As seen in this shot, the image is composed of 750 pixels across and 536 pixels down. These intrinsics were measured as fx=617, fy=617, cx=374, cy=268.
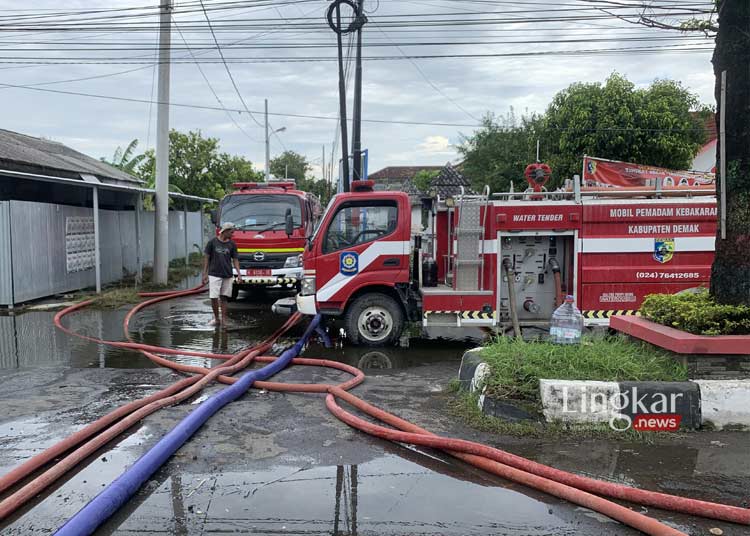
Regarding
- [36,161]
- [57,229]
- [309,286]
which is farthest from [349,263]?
[36,161]

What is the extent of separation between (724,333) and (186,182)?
3195cm

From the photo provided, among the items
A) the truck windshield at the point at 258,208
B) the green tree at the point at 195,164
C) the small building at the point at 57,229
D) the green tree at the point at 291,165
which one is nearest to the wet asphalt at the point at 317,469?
the small building at the point at 57,229

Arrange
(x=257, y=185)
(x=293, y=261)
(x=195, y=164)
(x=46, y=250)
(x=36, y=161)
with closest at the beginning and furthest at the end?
1. (x=293, y=261)
2. (x=46, y=250)
3. (x=257, y=185)
4. (x=36, y=161)
5. (x=195, y=164)

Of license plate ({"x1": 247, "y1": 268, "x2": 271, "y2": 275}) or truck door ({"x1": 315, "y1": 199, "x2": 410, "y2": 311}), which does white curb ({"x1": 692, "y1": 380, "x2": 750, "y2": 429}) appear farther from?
license plate ({"x1": 247, "y1": 268, "x2": 271, "y2": 275})

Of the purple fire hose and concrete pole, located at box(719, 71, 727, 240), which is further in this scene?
concrete pole, located at box(719, 71, 727, 240)

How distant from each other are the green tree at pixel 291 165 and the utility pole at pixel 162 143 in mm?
52784

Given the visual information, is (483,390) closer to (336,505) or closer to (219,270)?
(336,505)

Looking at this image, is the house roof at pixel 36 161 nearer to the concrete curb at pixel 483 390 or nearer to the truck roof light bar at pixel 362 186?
the truck roof light bar at pixel 362 186

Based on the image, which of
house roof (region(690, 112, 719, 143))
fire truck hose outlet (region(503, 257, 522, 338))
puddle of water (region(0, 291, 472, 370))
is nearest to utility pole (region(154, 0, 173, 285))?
puddle of water (region(0, 291, 472, 370))

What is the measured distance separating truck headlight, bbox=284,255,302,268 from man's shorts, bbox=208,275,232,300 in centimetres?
202

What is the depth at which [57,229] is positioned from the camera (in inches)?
521

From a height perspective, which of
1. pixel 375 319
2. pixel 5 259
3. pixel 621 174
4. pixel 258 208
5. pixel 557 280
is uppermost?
pixel 621 174

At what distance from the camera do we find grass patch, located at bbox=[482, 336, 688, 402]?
200 inches

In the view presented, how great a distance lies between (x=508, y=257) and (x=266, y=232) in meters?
5.64
